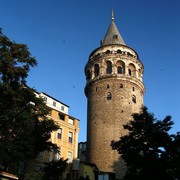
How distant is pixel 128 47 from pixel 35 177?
29984mm

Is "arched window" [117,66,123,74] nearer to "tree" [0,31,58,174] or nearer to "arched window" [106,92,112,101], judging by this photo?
"arched window" [106,92,112,101]

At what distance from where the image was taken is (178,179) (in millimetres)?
24188

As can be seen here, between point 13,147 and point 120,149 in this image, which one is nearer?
point 13,147

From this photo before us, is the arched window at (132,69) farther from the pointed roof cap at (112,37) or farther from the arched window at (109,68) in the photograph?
the pointed roof cap at (112,37)

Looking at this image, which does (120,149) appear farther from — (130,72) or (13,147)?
(130,72)

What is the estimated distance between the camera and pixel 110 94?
43156mm

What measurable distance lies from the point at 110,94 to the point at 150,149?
18698 mm

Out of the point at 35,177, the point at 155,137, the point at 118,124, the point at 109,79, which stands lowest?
the point at 35,177

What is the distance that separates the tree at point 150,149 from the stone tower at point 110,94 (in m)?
13.4

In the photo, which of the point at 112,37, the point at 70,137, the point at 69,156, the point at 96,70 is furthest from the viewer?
the point at 112,37

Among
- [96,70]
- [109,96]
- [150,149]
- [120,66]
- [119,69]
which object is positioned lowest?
[150,149]

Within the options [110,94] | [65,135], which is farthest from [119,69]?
[65,135]

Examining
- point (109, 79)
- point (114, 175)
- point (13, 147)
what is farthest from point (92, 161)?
point (13, 147)

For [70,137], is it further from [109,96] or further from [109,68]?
[109,68]
